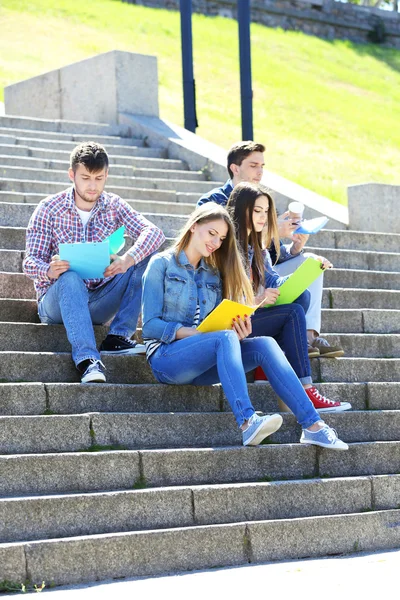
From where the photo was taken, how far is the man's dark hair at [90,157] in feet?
18.5

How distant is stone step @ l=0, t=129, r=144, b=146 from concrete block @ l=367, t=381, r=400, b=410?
5080mm

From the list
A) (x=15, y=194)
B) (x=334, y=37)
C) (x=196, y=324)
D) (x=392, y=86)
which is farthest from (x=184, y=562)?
(x=334, y=37)

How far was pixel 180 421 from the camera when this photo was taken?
5176mm

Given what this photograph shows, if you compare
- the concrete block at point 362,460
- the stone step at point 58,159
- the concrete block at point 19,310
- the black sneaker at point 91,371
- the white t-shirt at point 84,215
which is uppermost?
the stone step at point 58,159

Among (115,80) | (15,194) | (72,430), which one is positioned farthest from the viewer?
(115,80)

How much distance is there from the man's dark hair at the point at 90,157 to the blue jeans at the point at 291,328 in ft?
3.75

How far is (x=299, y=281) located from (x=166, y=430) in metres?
1.07

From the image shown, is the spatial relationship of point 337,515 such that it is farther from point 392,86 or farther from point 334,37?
point 334,37

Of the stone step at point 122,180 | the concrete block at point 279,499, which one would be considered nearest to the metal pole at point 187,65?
the stone step at point 122,180

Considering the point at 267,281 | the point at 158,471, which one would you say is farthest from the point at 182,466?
the point at 267,281

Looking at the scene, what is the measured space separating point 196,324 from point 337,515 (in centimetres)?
115

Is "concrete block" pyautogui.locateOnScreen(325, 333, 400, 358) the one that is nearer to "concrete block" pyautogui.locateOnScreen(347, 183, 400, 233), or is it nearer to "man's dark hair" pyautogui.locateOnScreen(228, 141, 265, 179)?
"man's dark hair" pyautogui.locateOnScreen(228, 141, 265, 179)

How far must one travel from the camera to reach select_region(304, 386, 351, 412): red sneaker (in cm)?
561

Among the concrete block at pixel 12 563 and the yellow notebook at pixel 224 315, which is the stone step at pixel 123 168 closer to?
the yellow notebook at pixel 224 315
